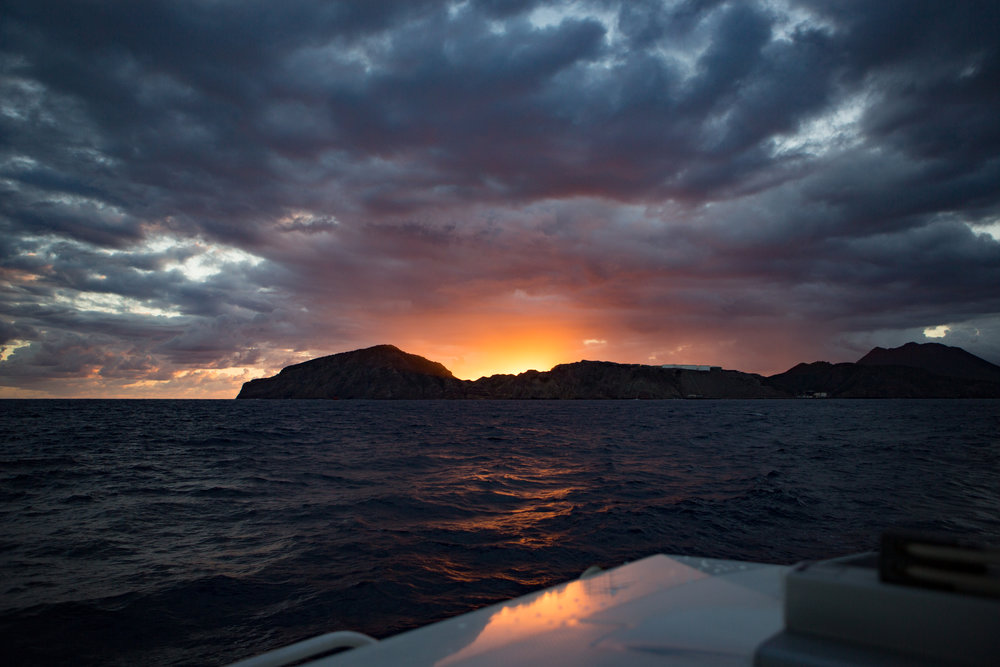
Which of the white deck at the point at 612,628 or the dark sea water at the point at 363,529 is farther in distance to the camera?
the dark sea water at the point at 363,529

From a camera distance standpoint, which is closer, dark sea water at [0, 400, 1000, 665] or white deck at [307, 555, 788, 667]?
white deck at [307, 555, 788, 667]

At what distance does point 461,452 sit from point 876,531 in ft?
62.8

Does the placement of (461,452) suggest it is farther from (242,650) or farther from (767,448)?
(242,650)

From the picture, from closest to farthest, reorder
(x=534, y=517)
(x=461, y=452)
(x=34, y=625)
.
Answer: (x=34, y=625)
(x=534, y=517)
(x=461, y=452)

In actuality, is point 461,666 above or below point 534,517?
above

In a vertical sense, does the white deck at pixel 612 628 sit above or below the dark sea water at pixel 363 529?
above

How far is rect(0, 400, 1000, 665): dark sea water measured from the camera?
6.55 m

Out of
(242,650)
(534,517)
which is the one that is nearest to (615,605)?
(242,650)

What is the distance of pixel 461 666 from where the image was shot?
96.3 inches

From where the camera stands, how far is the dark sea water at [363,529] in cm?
655

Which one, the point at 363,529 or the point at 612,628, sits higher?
the point at 612,628

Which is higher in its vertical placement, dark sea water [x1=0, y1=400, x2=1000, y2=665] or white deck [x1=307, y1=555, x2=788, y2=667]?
white deck [x1=307, y1=555, x2=788, y2=667]

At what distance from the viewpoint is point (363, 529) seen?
418 inches

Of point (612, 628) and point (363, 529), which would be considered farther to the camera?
point (363, 529)
